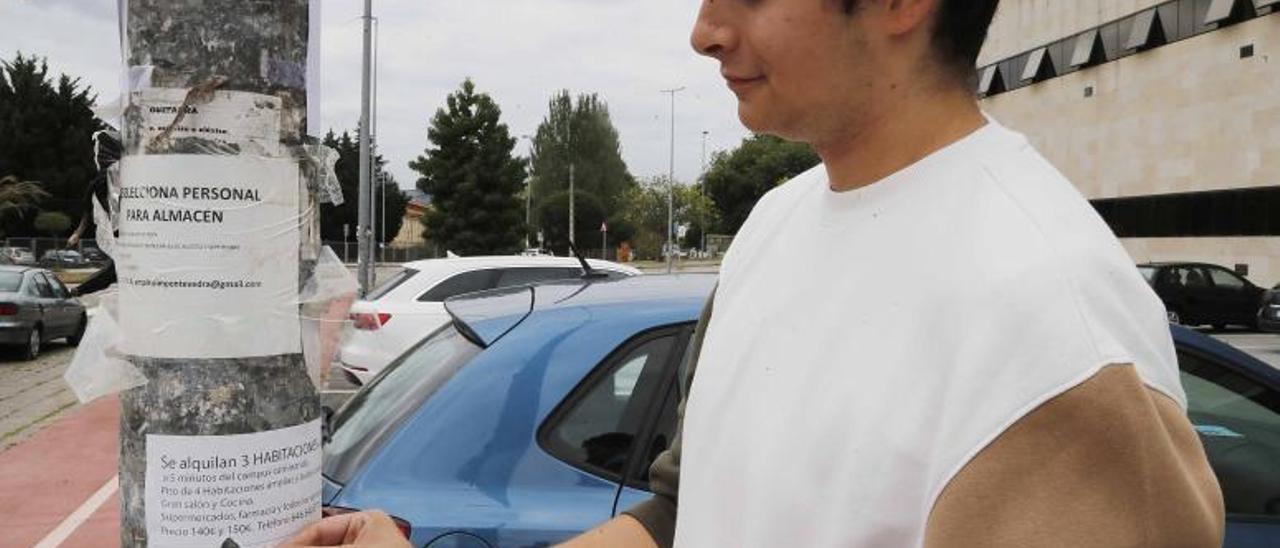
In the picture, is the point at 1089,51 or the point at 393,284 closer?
the point at 393,284

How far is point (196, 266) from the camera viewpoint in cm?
136

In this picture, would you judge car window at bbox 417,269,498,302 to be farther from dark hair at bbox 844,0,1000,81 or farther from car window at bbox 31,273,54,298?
car window at bbox 31,273,54,298

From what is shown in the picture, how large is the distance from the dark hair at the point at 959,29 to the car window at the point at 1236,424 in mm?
2254

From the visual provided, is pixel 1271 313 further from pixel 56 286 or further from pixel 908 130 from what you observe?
pixel 56 286

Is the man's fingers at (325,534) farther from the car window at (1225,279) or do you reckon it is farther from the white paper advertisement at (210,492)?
the car window at (1225,279)

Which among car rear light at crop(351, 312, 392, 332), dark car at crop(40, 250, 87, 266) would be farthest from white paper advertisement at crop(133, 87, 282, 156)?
dark car at crop(40, 250, 87, 266)

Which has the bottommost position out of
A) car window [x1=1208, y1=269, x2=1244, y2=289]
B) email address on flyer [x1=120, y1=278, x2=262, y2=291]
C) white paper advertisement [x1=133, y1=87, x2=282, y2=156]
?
car window [x1=1208, y1=269, x2=1244, y2=289]

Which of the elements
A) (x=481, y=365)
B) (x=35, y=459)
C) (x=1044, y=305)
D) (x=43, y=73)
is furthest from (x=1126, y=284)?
(x=43, y=73)

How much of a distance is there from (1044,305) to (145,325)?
1158 millimetres

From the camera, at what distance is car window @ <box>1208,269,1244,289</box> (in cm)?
2102

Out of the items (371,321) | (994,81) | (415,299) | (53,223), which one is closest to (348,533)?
(371,321)

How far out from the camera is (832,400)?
0.93 meters

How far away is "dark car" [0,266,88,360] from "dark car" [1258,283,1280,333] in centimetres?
1914

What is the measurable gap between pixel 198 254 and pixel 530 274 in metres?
9.01
